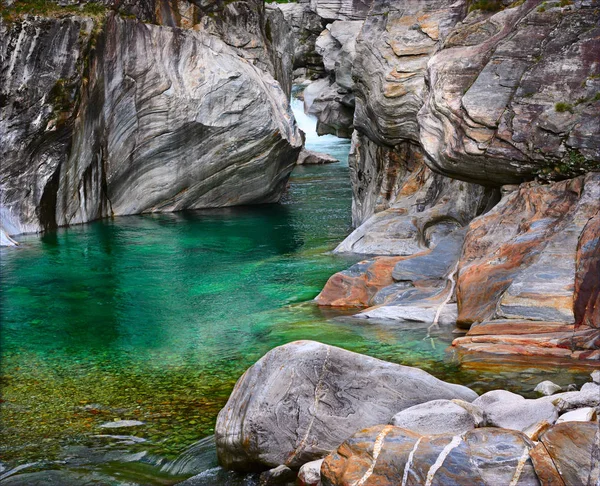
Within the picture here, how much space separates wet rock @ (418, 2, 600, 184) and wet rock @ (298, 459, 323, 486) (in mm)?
9280

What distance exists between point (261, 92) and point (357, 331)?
20.4 m

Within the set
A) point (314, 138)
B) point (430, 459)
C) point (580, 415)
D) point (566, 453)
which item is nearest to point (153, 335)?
point (430, 459)

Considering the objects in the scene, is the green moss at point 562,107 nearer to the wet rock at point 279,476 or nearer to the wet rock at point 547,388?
the wet rock at point 547,388

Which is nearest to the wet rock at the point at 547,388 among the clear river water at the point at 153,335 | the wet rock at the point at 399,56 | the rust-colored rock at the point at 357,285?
the clear river water at the point at 153,335

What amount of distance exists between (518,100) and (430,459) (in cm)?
1083

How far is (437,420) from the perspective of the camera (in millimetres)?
9031

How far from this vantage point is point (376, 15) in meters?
27.5

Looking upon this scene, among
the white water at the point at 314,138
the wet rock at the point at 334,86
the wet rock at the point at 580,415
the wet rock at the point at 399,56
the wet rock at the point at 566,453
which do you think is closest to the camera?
the wet rock at the point at 566,453

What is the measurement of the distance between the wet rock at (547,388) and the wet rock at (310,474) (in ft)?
12.1

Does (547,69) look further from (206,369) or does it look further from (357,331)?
(206,369)

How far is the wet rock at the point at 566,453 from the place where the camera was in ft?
23.9

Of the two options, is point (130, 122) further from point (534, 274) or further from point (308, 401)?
point (308, 401)

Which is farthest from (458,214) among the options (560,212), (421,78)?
(560,212)

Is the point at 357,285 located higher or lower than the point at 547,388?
lower
